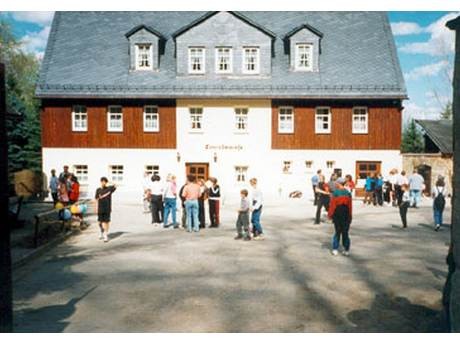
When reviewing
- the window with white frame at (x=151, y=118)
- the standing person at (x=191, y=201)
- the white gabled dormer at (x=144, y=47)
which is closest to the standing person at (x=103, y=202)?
the standing person at (x=191, y=201)

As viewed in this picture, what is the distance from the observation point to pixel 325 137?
2480 cm

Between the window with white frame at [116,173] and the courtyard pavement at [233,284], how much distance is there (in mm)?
11796

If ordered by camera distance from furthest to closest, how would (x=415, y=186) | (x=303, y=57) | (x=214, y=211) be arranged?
1. (x=303, y=57)
2. (x=415, y=186)
3. (x=214, y=211)

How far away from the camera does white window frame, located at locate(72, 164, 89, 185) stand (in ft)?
81.5

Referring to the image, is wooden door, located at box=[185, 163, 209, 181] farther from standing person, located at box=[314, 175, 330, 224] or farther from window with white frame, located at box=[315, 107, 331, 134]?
standing person, located at box=[314, 175, 330, 224]

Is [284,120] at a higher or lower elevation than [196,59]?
lower

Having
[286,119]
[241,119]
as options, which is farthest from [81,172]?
[286,119]

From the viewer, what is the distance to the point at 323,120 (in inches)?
982

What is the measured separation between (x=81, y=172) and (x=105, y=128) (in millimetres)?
2739

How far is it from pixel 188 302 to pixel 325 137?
62.9 ft

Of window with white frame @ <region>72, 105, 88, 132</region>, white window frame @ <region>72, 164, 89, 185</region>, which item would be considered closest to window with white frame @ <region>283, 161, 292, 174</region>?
white window frame @ <region>72, 164, 89, 185</region>

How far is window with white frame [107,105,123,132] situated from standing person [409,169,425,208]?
49.2 ft

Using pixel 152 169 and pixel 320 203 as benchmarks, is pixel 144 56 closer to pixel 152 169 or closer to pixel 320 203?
pixel 152 169
